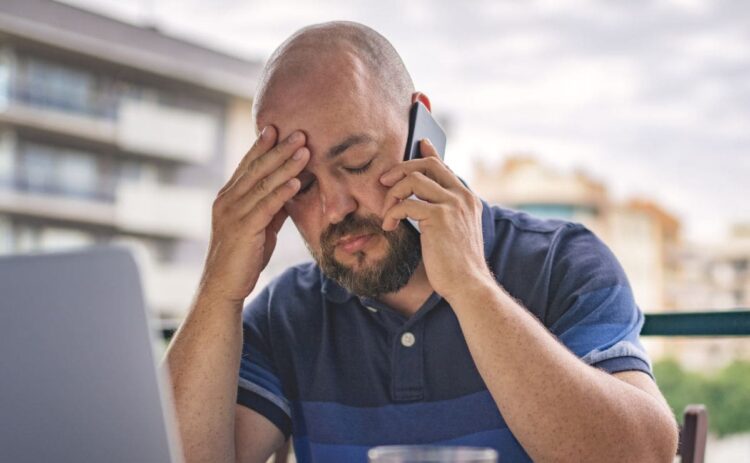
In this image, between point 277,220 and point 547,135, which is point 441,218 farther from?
point 547,135

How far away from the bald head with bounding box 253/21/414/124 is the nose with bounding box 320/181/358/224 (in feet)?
0.51

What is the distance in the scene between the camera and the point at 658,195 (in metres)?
43.8

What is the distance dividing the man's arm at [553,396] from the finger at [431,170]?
168 millimetres

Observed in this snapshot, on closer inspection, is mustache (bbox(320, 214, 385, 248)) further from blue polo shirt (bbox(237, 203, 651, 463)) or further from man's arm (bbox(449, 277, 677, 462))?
man's arm (bbox(449, 277, 677, 462))

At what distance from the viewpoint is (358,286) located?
4.57ft

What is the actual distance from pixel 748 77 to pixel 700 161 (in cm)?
528

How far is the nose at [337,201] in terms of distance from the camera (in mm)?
1340

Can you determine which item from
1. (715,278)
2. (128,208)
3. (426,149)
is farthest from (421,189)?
(715,278)

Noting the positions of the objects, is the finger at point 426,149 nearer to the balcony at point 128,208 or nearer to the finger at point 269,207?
the finger at point 269,207

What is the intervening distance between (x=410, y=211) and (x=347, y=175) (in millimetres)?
179

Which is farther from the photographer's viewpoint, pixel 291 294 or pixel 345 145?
pixel 291 294

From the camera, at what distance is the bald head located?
1.39m

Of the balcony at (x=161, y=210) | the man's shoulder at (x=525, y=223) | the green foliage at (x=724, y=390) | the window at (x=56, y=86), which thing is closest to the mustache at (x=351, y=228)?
the man's shoulder at (x=525, y=223)

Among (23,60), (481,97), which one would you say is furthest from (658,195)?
(23,60)
